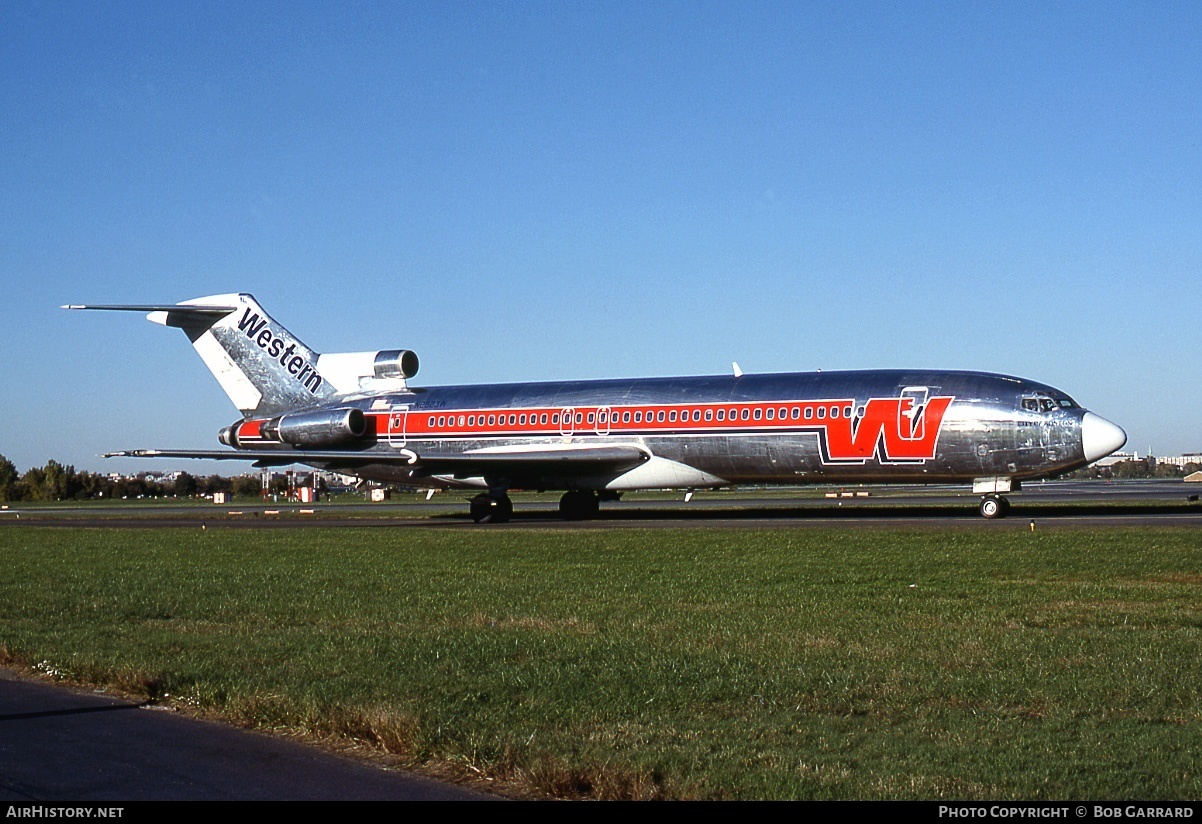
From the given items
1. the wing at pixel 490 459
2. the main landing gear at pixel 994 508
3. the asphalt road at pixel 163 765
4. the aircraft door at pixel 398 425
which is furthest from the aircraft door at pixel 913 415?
the asphalt road at pixel 163 765

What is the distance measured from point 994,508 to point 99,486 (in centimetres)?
9904

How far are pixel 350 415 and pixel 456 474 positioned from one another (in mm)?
4904

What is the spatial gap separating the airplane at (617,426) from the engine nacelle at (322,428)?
2.4 inches

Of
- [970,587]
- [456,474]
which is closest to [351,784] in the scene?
[970,587]

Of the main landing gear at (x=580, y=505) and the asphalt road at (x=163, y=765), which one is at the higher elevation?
the main landing gear at (x=580, y=505)

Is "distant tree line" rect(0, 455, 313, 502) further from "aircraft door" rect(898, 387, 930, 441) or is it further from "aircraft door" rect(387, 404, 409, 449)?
"aircraft door" rect(898, 387, 930, 441)

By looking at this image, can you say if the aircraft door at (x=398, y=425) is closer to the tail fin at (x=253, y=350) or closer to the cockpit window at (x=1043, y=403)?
the tail fin at (x=253, y=350)

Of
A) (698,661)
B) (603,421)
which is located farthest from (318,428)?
(698,661)

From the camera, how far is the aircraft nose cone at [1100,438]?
28.9 metres

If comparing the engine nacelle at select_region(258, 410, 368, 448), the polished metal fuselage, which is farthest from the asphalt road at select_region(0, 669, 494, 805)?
the engine nacelle at select_region(258, 410, 368, 448)

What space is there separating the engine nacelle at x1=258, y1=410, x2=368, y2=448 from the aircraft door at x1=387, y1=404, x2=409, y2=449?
923mm

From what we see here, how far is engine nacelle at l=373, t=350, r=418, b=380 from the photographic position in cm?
4162

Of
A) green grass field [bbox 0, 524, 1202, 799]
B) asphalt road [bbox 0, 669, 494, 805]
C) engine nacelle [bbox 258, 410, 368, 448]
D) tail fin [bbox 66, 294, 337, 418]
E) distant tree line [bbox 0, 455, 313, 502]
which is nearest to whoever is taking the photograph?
asphalt road [bbox 0, 669, 494, 805]

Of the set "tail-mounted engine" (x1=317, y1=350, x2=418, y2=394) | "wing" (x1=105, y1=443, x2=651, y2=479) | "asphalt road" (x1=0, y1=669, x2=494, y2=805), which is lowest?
"asphalt road" (x1=0, y1=669, x2=494, y2=805)
